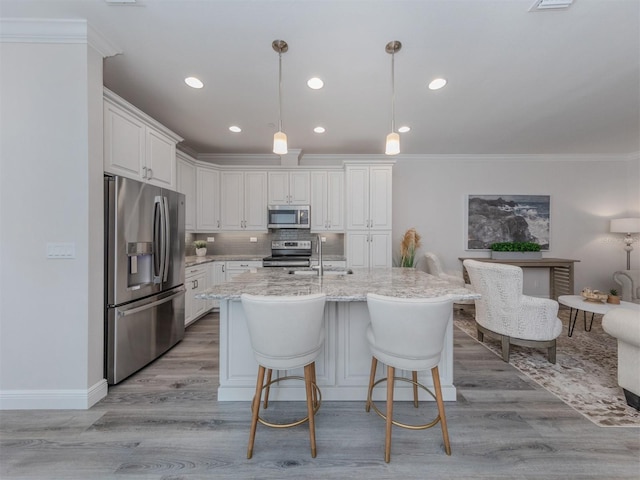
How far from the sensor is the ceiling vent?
174 centimetres

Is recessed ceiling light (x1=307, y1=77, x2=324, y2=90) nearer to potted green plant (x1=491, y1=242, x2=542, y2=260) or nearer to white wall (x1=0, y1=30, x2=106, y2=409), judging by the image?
white wall (x1=0, y1=30, x2=106, y2=409)

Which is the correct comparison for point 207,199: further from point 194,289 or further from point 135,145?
point 135,145

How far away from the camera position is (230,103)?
3102mm

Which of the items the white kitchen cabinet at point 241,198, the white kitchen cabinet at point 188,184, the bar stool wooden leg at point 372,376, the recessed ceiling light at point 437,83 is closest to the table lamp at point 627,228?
the recessed ceiling light at point 437,83

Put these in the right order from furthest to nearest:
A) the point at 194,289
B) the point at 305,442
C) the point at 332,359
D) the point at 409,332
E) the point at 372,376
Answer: the point at 194,289
the point at 332,359
the point at 372,376
the point at 305,442
the point at 409,332

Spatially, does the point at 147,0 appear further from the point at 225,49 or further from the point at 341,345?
the point at 341,345

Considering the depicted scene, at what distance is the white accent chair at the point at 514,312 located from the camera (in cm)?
260

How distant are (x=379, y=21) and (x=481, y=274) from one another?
2506 millimetres

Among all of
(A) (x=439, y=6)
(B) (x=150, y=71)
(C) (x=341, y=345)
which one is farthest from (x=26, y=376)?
(A) (x=439, y=6)

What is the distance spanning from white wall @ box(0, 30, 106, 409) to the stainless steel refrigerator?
8.1 inches

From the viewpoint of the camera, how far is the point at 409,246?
16.0 feet

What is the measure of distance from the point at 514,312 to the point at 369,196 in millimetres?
2552

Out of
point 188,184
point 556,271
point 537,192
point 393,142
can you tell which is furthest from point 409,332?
point 537,192

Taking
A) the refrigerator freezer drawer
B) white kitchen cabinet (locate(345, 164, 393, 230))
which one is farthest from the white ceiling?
the refrigerator freezer drawer
